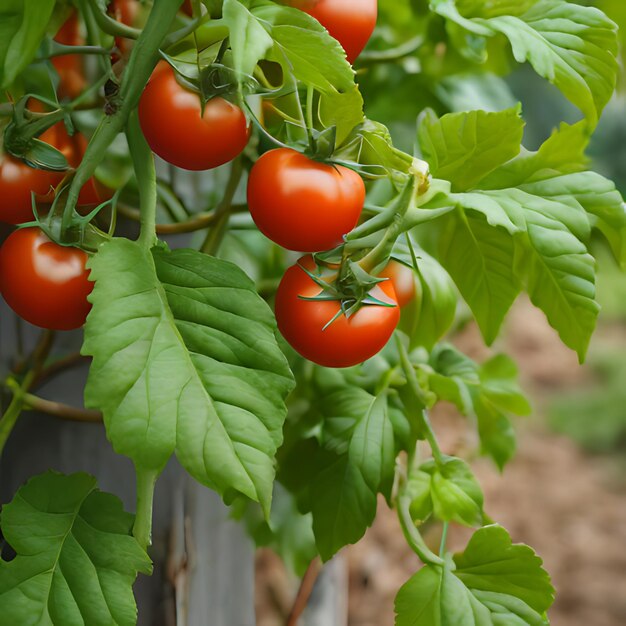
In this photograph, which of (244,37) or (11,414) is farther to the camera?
(11,414)

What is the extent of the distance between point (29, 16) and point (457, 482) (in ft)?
1.20

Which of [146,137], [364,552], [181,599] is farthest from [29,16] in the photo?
[364,552]

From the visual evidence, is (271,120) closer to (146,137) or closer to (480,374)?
(146,137)

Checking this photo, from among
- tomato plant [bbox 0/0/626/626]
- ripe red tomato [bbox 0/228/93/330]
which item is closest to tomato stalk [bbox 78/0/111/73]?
tomato plant [bbox 0/0/626/626]

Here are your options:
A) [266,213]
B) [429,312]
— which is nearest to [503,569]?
[429,312]

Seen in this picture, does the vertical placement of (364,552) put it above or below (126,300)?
below

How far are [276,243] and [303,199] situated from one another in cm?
6

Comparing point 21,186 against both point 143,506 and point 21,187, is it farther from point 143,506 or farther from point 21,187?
point 143,506

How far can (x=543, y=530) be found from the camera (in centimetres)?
171

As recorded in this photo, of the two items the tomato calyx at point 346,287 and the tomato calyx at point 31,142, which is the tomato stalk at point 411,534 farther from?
the tomato calyx at point 31,142

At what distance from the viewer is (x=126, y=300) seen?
1.10ft

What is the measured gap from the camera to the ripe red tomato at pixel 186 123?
1.12 ft

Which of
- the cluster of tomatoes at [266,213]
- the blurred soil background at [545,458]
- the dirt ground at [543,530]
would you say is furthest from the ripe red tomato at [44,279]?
the dirt ground at [543,530]

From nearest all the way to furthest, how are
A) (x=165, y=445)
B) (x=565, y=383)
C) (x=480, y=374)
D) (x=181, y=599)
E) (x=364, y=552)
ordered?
(x=165, y=445), (x=181, y=599), (x=480, y=374), (x=364, y=552), (x=565, y=383)
